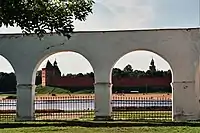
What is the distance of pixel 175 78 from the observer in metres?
18.0

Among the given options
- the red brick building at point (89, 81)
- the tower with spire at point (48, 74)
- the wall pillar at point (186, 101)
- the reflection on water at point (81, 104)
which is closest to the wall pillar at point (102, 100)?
the wall pillar at point (186, 101)

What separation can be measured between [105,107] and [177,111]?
274 cm

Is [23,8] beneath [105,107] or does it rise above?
above

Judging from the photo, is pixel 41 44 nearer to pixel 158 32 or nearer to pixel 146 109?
pixel 158 32

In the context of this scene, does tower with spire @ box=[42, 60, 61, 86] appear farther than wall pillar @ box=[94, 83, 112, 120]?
Yes

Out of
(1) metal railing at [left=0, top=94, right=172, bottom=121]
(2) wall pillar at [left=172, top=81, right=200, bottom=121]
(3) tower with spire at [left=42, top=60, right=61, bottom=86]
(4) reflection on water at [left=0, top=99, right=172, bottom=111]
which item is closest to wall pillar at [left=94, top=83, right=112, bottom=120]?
(1) metal railing at [left=0, top=94, right=172, bottom=121]

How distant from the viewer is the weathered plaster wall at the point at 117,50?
58.8ft

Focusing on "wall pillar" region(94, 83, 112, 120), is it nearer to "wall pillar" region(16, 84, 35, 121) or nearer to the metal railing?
the metal railing

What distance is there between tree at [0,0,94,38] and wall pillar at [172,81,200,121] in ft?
23.4

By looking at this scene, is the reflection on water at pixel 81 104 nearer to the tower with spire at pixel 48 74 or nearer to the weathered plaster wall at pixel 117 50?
the weathered plaster wall at pixel 117 50

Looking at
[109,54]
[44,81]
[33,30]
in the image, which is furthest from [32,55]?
[44,81]

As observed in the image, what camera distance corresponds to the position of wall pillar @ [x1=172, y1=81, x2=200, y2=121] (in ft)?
58.7

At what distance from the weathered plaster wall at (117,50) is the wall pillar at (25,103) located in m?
0.27

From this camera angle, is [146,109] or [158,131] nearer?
[158,131]
